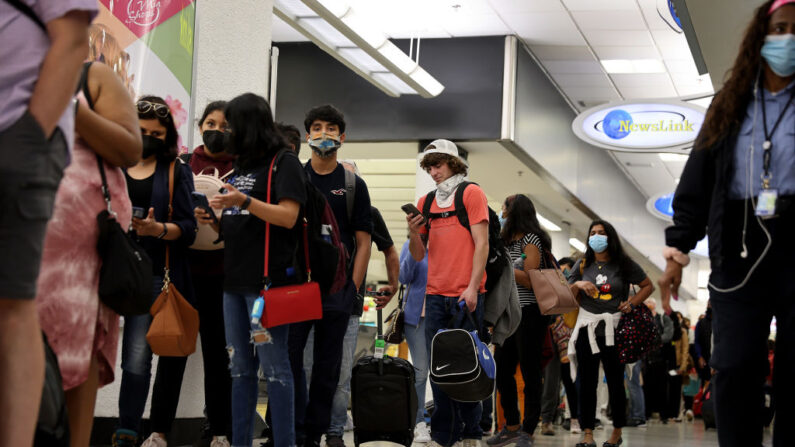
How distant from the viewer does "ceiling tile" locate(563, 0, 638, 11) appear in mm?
9977

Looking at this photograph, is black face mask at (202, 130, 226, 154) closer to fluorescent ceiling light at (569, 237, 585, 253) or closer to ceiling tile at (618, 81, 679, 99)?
ceiling tile at (618, 81, 679, 99)

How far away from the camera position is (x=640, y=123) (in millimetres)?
10242

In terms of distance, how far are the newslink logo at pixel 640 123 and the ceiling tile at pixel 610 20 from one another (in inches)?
39.5

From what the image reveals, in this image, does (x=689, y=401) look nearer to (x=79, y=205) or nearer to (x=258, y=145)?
(x=258, y=145)

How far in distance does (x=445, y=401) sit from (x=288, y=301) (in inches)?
67.2

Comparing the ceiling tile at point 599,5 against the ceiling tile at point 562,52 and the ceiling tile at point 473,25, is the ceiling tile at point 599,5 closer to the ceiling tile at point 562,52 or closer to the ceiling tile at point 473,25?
the ceiling tile at point 473,25

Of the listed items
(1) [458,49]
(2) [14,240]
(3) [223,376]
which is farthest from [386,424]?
(1) [458,49]

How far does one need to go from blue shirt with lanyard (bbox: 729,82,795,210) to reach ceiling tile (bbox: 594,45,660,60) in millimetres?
8797

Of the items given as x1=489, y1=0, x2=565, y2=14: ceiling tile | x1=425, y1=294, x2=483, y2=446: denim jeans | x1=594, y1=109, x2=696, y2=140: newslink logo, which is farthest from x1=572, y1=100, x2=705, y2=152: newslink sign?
x1=425, y1=294, x2=483, y2=446: denim jeans

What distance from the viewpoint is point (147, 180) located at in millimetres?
4129

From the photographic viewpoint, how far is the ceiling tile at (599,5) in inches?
393

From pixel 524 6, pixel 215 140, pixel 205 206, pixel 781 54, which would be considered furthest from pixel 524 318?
pixel 524 6

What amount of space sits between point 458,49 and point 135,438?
821 centimetres

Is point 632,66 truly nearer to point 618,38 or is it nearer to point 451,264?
point 618,38
